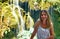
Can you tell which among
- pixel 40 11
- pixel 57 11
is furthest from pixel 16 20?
pixel 57 11

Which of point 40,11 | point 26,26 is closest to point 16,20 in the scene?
point 26,26

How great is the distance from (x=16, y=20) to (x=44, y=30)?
324 mm

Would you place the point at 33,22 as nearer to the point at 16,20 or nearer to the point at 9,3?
the point at 16,20

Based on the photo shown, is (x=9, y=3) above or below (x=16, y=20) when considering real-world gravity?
above

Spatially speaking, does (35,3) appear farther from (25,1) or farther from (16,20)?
(16,20)

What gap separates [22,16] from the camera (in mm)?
2215

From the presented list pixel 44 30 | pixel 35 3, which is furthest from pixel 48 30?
pixel 35 3

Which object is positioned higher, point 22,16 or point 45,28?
point 22,16

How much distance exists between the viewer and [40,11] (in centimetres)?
220

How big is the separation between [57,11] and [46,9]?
0.13m

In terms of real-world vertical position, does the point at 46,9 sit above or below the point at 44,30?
above

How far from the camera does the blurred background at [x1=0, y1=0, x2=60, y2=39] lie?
2193mm

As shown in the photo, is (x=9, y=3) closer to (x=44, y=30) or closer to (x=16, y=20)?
(x=16, y=20)

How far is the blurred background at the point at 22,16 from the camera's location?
2.19 meters
